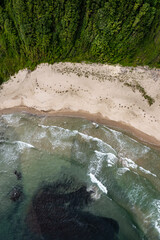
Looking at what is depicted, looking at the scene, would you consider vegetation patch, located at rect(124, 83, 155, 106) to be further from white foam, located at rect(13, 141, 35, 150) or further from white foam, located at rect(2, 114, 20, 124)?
white foam, located at rect(2, 114, 20, 124)

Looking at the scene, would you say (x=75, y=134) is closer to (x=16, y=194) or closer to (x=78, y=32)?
(x=16, y=194)

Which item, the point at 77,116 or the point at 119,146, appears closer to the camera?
→ the point at 119,146

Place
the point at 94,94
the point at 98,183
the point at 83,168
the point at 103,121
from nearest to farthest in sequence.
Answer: the point at 98,183
the point at 83,168
the point at 103,121
the point at 94,94

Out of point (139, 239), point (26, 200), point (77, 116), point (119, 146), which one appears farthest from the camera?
point (77, 116)

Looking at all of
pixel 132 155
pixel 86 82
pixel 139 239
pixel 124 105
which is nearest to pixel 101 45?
pixel 86 82

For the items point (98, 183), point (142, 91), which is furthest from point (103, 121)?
point (98, 183)

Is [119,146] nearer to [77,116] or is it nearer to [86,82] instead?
[77,116]

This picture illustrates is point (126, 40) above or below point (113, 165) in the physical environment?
above

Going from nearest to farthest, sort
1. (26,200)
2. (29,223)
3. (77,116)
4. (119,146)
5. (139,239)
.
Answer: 1. (139,239)
2. (29,223)
3. (26,200)
4. (119,146)
5. (77,116)

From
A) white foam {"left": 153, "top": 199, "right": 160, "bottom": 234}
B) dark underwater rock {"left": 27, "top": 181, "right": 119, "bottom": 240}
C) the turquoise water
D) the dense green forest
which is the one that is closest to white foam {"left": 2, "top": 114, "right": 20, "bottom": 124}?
the turquoise water
